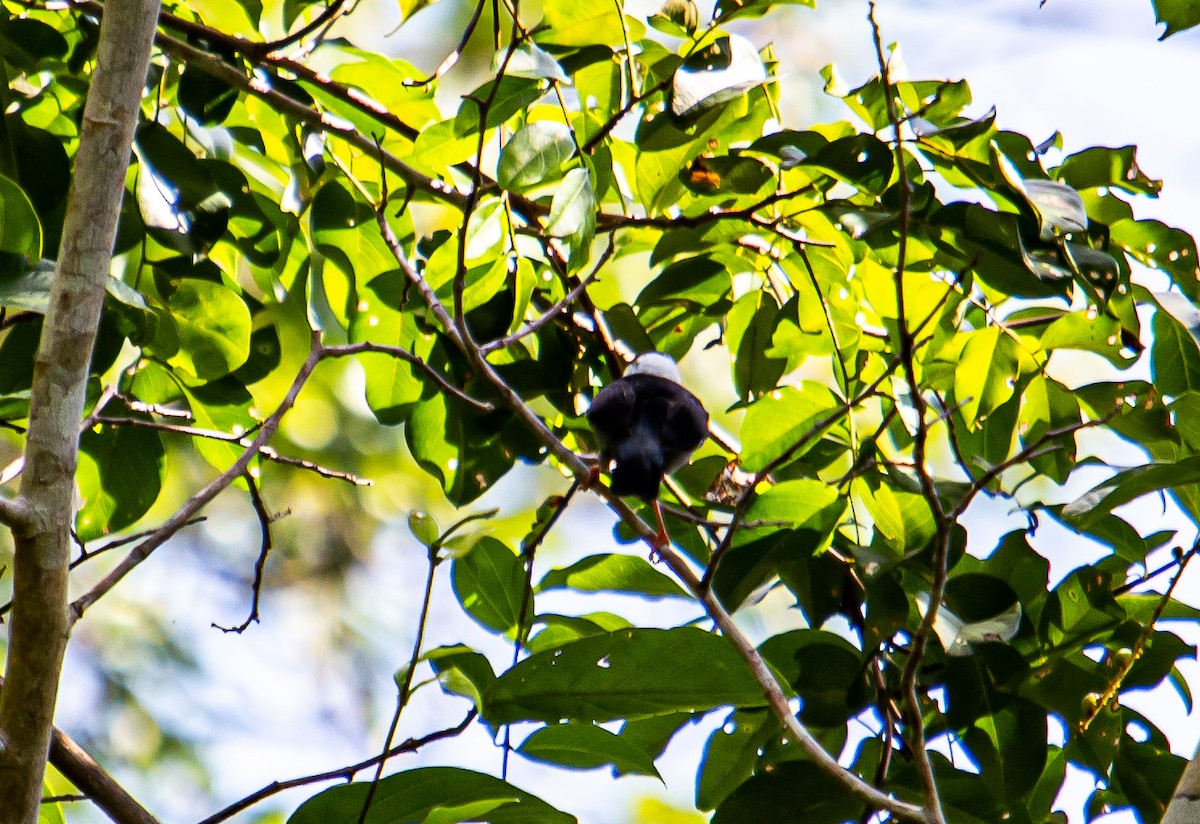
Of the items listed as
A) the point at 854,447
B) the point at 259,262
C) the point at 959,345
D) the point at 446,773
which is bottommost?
the point at 446,773

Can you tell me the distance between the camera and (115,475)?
2127 millimetres

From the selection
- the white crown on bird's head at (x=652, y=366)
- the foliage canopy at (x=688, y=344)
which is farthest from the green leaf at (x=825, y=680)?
the white crown on bird's head at (x=652, y=366)

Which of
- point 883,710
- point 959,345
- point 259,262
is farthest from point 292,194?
point 883,710

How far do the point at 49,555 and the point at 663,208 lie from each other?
1.42 m

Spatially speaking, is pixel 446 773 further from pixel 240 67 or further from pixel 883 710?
pixel 240 67

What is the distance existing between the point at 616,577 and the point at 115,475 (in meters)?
0.99

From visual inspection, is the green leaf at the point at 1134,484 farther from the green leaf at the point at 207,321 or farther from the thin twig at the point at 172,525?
the green leaf at the point at 207,321

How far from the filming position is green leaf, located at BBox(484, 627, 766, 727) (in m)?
1.69

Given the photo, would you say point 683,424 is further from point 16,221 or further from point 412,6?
point 16,221

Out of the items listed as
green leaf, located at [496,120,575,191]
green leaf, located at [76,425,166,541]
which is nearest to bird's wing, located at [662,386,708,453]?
green leaf, located at [496,120,575,191]

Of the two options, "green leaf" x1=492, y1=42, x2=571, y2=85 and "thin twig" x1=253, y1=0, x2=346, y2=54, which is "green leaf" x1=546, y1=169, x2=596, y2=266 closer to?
"green leaf" x1=492, y1=42, x2=571, y2=85

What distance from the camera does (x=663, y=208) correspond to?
2326 millimetres

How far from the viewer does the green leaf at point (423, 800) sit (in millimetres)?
1605

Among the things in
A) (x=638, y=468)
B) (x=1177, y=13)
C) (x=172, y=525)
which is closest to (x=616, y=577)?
(x=638, y=468)
